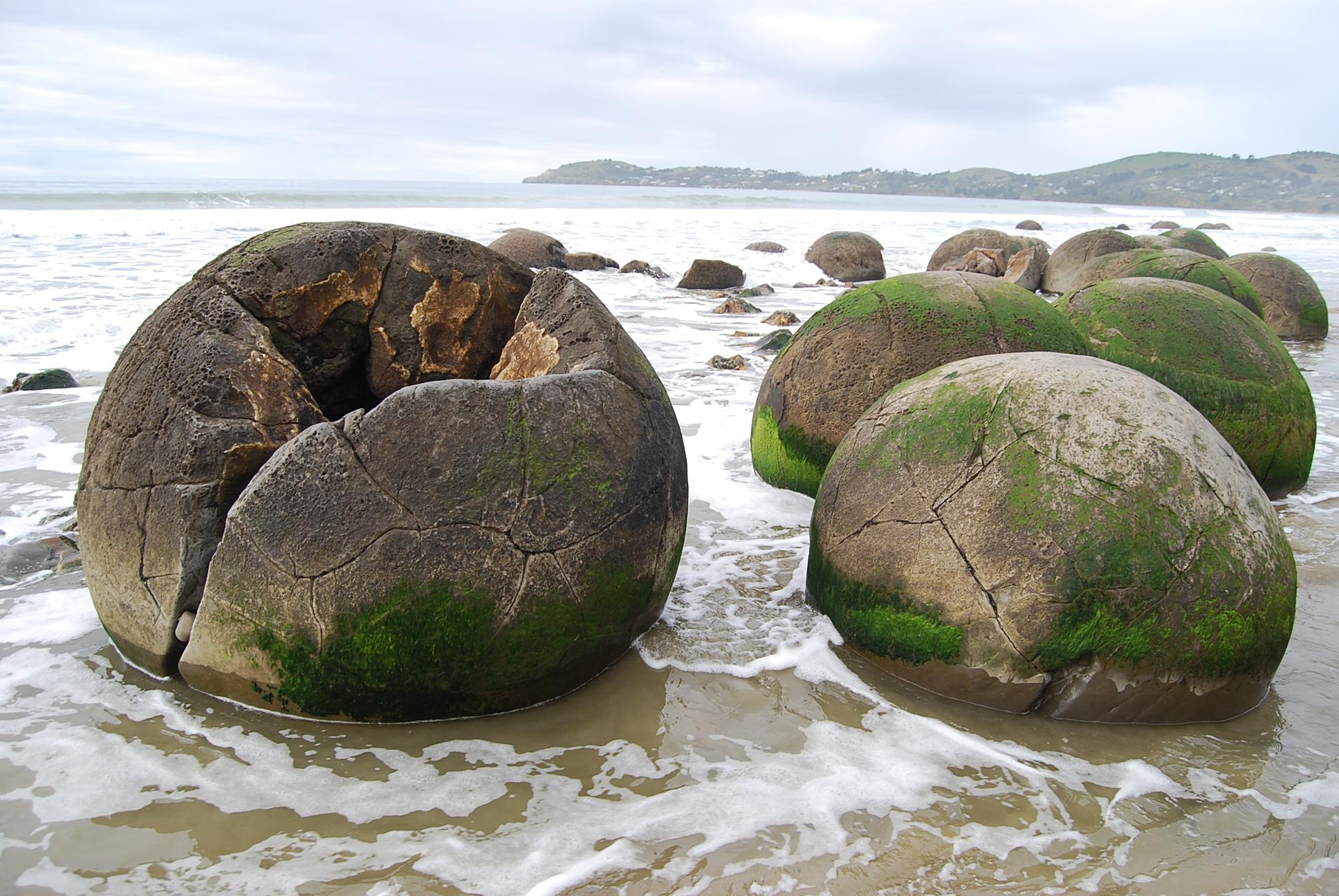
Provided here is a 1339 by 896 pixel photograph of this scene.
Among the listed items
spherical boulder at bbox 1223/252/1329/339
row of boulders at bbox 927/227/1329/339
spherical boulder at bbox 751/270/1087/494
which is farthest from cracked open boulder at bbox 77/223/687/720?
spherical boulder at bbox 1223/252/1329/339

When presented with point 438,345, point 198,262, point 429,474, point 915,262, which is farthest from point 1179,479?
point 915,262

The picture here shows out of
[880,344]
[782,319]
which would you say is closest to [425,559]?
[880,344]

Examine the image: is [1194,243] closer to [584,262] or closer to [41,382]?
[584,262]

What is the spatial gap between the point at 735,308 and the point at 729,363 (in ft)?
14.5

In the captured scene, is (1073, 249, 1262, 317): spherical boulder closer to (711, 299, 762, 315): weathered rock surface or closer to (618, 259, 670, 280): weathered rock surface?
(711, 299, 762, 315): weathered rock surface

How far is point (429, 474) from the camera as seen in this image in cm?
304

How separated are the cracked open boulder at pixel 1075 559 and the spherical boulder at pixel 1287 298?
9720 millimetres

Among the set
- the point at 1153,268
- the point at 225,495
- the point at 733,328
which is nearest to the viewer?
the point at 225,495

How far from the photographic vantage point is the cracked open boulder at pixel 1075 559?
3.16m

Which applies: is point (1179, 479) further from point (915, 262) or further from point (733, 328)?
point (915, 262)

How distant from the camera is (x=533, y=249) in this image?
17.5m

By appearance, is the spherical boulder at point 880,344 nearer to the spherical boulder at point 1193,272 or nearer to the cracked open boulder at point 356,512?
the cracked open boulder at point 356,512

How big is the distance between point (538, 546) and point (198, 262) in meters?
16.2

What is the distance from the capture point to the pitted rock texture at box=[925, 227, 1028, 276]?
1752cm
